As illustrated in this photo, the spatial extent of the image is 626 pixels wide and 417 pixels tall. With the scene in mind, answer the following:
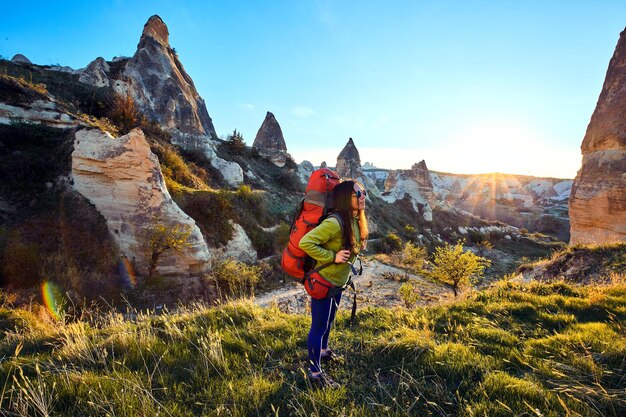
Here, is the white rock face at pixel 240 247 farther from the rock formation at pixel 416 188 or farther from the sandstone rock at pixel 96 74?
the rock formation at pixel 416 188

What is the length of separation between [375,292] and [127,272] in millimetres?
10490

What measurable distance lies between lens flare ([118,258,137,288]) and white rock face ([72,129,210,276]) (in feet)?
0.76

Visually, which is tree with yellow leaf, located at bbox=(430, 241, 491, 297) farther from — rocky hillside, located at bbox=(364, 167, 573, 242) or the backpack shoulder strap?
rocky hillside, located at bbox=(364, 167, 573, 242)

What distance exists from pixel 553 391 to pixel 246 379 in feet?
8.62

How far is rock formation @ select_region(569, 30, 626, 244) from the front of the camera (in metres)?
15.0

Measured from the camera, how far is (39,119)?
12.3 metres

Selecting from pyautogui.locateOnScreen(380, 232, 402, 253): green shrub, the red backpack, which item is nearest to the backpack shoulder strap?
the red backpack

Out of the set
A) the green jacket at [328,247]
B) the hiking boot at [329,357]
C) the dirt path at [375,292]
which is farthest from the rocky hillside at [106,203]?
the green jacket at [328,247]

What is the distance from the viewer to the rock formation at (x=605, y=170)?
15.0m

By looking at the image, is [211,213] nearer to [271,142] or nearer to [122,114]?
[122,114]

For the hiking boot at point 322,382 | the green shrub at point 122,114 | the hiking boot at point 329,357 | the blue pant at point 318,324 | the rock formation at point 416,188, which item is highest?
the green shrub at point 122,114

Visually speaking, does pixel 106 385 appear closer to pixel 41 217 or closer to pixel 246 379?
pixel 246 379

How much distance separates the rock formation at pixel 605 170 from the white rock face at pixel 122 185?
2268 cm

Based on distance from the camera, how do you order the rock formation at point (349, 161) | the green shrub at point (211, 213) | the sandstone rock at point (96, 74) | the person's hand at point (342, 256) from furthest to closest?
1. the rock formation at point (349, 161)
2. the sandstone rock at point (96, 74)
3. the green shrub at point (211, 213)
4. the person's hand at point (342, 256)
